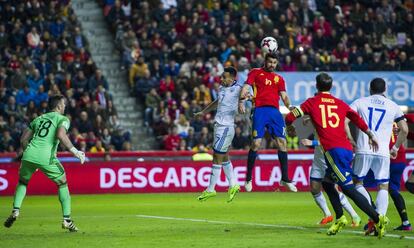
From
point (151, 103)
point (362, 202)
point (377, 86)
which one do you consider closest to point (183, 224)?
point (362, 202)

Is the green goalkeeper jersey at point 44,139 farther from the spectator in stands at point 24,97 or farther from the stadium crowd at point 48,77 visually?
the spectator in stands at point 24,97

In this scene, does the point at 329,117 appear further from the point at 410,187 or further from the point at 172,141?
the point at 172,141

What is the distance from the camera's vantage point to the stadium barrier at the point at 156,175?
2897 centimetres

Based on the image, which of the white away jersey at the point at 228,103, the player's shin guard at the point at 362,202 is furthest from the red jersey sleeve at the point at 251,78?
the player's shin guard at the point at 362,202

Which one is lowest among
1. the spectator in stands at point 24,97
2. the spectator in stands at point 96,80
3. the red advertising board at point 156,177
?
the red advertising board at point 156,177

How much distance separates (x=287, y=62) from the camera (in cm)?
3381

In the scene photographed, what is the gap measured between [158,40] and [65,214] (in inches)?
735

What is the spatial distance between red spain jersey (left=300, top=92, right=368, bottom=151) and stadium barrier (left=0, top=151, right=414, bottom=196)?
14.2m

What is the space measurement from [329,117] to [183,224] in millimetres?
4294

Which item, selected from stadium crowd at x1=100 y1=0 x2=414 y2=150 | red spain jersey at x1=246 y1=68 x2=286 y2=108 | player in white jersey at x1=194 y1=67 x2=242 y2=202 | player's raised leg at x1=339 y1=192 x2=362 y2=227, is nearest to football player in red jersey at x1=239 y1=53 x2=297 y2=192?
red spain jersey at x1=246 y1=68 x2=286 y2=108

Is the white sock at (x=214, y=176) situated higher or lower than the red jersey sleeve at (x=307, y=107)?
lower

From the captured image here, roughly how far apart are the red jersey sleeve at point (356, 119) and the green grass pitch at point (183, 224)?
167 centimetres

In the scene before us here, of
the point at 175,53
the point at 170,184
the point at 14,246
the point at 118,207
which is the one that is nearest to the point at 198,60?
the point at 175,53

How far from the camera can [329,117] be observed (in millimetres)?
14812
